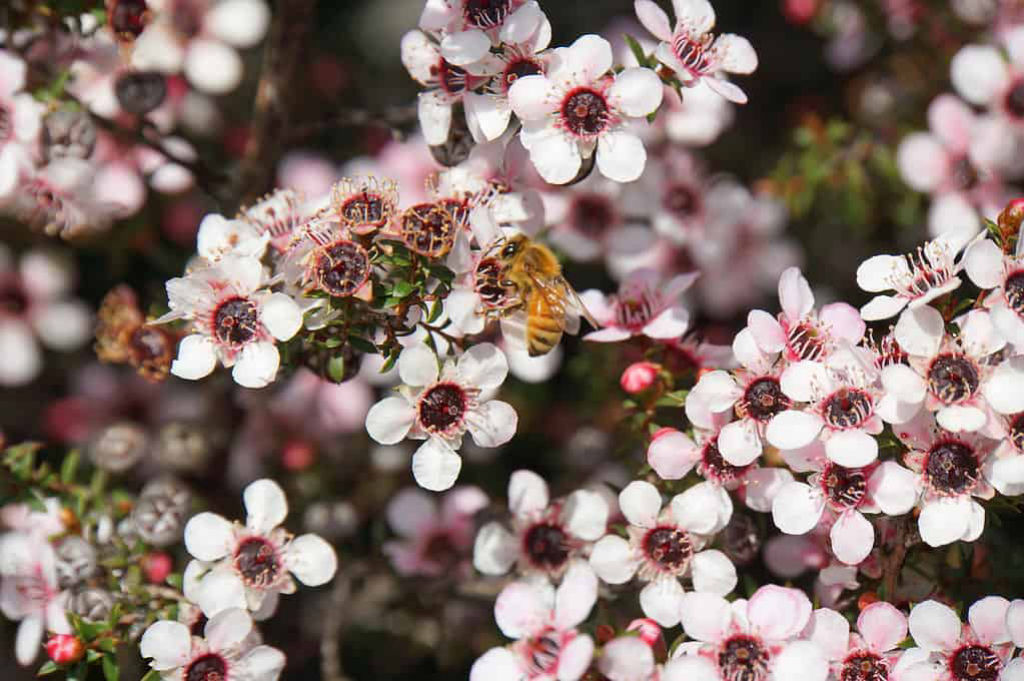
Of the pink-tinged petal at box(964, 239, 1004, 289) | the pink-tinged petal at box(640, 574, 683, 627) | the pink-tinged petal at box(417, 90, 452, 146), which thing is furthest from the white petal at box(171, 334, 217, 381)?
the pink-tinged petal at box(964, 239, 1004, 289)

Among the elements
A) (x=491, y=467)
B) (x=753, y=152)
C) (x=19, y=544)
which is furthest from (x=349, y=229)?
(x=753, y=152)

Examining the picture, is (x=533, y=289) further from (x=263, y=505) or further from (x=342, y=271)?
(x=263, y=505)

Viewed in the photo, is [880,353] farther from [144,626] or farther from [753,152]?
[753,152]

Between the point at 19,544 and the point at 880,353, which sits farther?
the point at 19,544

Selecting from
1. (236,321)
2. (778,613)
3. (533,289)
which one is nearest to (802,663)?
(778,613)

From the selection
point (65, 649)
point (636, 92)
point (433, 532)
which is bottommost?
point (433, 532)

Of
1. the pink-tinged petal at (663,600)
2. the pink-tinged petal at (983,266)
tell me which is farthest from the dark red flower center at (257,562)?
the pink-tinged petal at (983,266)
